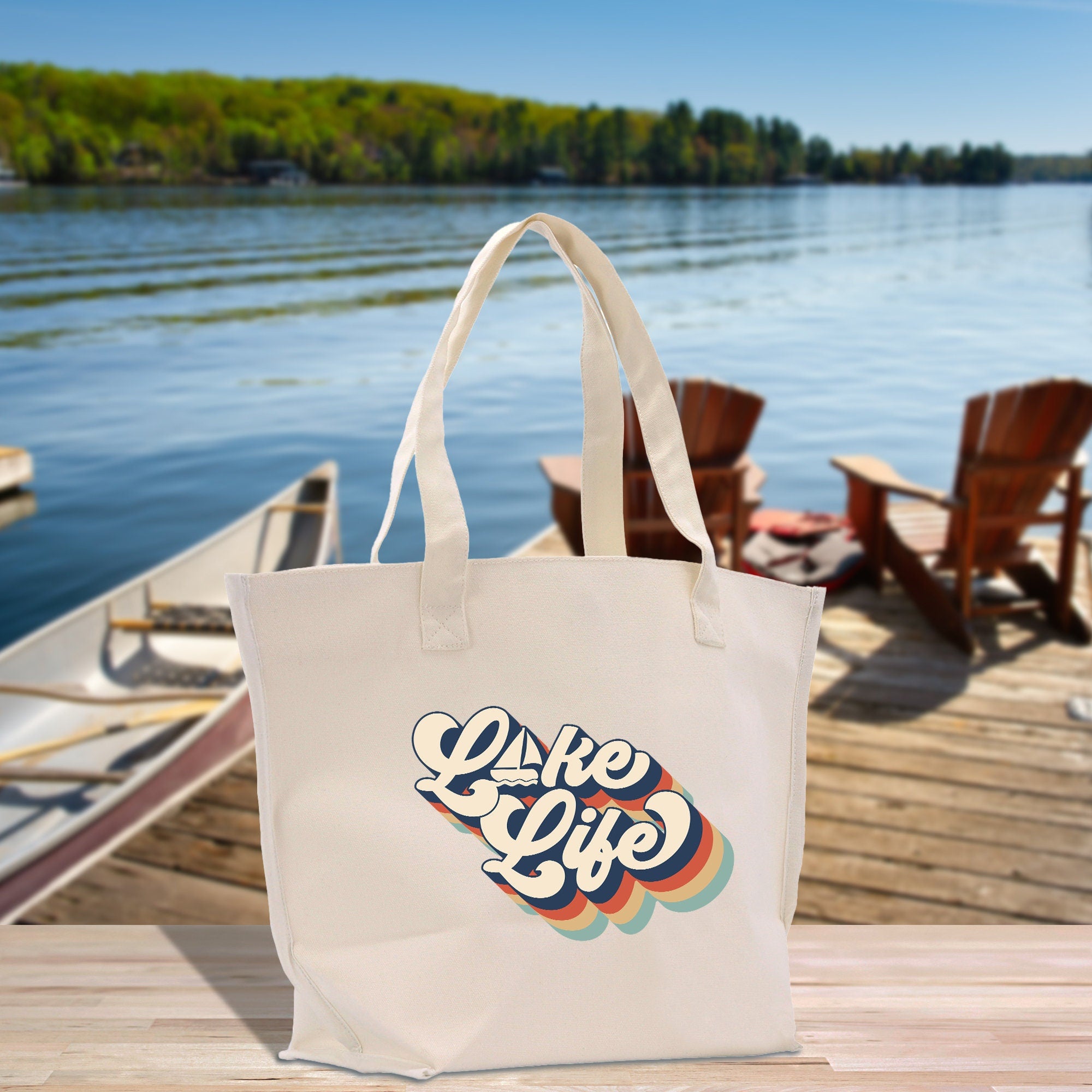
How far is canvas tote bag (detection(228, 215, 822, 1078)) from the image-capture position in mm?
812

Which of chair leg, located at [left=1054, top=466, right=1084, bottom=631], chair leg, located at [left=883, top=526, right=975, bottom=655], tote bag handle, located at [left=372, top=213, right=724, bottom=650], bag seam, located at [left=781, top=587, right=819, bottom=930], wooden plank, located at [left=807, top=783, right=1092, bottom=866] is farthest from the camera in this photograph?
chair leg, located at [left=883, top=526, right=975, bottom=655]

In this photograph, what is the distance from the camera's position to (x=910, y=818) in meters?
2.83

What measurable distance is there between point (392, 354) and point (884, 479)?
1496 cm

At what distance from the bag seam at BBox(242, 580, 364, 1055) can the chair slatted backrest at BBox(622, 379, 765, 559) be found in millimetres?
2900

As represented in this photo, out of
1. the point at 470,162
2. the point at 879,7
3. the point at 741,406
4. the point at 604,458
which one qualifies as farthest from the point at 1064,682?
the point at 879,7

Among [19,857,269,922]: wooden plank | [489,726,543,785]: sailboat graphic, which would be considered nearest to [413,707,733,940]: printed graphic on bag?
[489,726,543,785]: sailboat graphic

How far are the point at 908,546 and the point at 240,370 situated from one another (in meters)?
15.0

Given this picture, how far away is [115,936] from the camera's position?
118 cm

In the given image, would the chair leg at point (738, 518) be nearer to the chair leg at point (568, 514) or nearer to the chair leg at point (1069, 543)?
the chair leg at point (568, 514)

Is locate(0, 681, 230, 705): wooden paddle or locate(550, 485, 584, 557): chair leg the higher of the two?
locate(550, 485, 584, 557): chair leg

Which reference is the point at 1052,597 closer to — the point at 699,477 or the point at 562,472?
the point at 699,477

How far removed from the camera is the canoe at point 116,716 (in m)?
2.73

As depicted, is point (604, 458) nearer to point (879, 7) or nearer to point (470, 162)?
point (470, 162)

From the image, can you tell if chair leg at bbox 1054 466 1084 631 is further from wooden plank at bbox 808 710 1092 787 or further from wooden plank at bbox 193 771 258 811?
wooden plank at bbox 193 771 258 811
